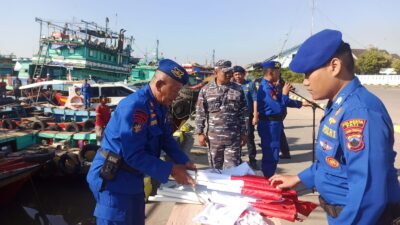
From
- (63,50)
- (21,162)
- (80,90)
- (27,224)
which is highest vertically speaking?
(63,50)

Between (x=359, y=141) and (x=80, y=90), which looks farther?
(x=80, y=90)

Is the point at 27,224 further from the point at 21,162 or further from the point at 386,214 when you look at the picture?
the point at 386,214

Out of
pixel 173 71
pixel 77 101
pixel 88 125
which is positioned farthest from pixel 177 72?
pixel 77 101

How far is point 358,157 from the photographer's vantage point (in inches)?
55.1

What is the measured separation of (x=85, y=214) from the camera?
761 centimetres

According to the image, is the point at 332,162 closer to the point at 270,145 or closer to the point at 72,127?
the point at 270,145

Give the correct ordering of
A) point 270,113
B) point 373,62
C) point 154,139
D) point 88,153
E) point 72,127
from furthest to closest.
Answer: point 373,62 < point 72,127 < point 88,153 < point 270,113 < point 154,139

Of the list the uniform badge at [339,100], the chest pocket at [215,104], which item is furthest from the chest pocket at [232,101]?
the uniform badge at [339,100]

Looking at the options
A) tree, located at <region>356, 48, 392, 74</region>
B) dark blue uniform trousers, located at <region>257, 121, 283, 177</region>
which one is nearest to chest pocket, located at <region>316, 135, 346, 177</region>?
dark blue uniform trousers, located at <region>257, 121, 283, 177</region>

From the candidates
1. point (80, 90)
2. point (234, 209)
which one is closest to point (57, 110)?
point (80, 90)

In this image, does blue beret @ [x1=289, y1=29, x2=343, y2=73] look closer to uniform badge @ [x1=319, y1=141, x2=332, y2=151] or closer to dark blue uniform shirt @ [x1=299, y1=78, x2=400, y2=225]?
dark blue uniform shirt @ [x1=299, y1=78, x2=400, y2=225]

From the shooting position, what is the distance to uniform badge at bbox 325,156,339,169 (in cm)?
159

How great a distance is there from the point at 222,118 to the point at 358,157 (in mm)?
3468

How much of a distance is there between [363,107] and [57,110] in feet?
44.4
